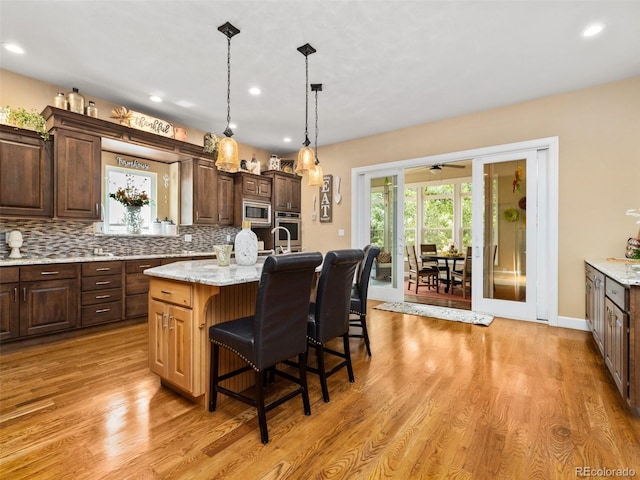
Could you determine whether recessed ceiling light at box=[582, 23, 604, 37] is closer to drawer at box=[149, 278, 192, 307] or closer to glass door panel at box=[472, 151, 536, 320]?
glass door panel at box=[472, 151, 536, 320]

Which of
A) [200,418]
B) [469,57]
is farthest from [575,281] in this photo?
[200,418]

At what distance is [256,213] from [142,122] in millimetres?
2140

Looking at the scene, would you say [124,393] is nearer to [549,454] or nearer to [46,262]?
[46,262]

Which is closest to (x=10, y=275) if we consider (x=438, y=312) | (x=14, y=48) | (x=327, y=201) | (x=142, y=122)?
(x=14, y=48)

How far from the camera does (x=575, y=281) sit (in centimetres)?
366

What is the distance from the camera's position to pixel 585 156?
358 cm

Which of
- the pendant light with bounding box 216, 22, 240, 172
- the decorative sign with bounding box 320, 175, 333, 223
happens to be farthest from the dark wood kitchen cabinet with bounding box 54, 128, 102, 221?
the decorative sign with bounding box 320, 175, 333, 223

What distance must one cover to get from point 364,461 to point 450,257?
197 inches

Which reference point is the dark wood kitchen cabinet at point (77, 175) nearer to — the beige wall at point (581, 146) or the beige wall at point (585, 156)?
the beige wall at point (581, 146)

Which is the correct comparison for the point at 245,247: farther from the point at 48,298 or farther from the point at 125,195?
the point at 125,195

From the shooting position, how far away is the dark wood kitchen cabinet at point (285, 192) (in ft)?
18.9

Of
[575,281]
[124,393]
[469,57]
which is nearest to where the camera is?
[124,393]

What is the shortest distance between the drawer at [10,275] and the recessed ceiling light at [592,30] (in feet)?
18.0

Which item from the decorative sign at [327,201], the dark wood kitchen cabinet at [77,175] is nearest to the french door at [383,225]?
the decorative sign at [327,201]
